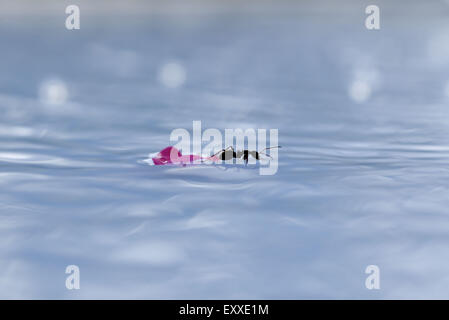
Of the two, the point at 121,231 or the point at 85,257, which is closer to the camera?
the point at 85,257

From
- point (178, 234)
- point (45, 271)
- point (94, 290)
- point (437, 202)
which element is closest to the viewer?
point (94, 290)

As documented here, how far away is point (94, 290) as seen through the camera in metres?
2.21

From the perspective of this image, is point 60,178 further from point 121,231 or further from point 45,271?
point 45,271

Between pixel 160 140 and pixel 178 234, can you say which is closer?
pixel 178 234

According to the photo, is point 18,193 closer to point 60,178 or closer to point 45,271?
point 60,178

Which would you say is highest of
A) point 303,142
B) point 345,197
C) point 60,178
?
point 303,142

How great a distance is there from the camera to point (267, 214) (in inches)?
123

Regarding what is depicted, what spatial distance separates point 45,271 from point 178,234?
72cm

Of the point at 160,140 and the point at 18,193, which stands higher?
the point at 160,140
